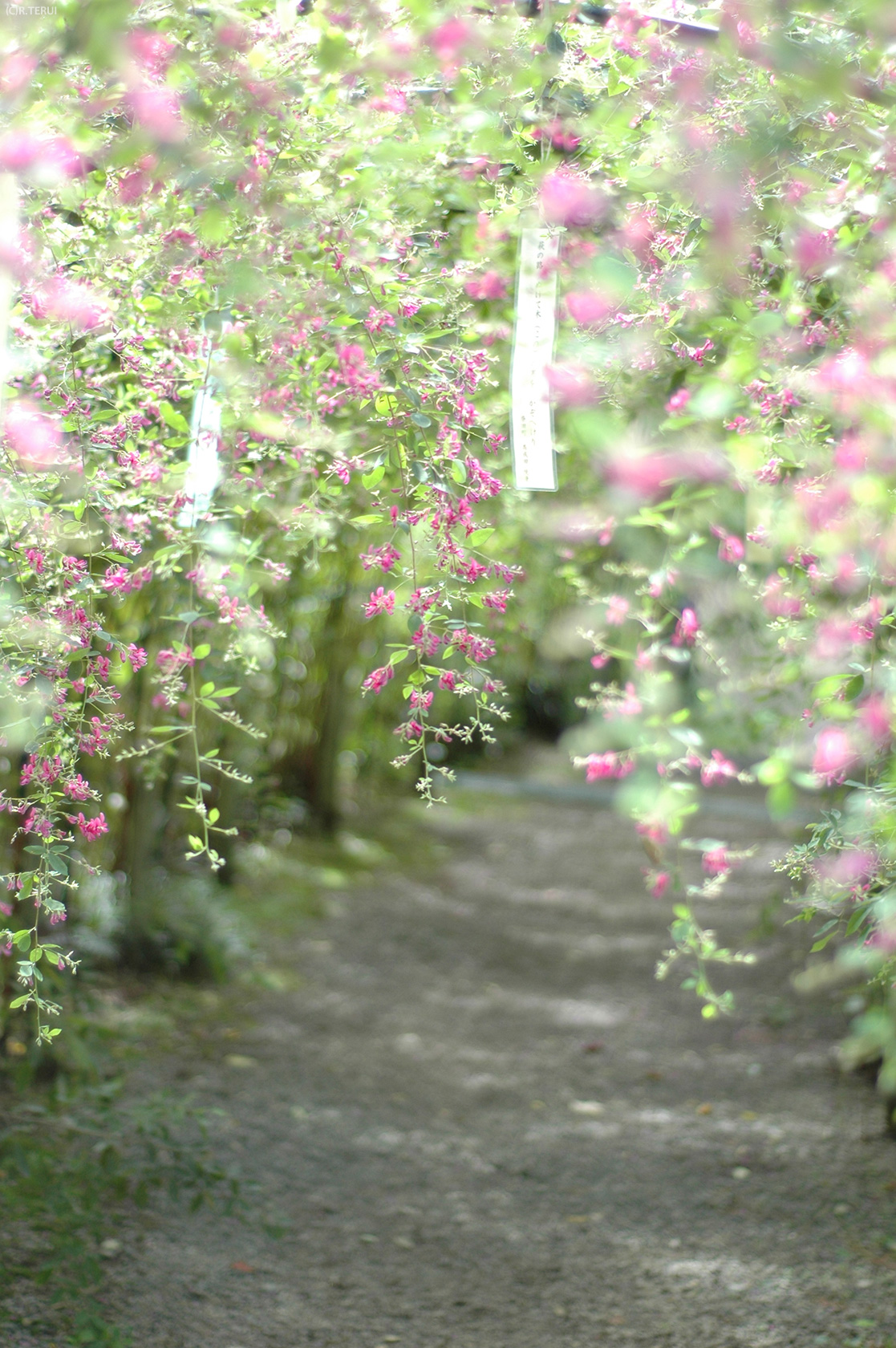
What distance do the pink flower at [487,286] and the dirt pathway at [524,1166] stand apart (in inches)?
76.7

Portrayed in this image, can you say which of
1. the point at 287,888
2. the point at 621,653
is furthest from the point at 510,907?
the point at 621,653

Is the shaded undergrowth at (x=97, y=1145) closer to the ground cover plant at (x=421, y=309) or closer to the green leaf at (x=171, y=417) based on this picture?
the ground cover plant at (x=421, y=309)

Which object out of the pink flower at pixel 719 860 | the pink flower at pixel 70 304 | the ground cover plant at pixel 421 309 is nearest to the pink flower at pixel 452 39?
the ground cover plant at pixel 421 309

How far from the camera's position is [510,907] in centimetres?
527

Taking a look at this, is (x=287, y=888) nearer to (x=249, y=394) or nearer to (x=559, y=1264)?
(x=559, y=1264)

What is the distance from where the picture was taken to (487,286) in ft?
6.83

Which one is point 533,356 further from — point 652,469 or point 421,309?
point 652,469

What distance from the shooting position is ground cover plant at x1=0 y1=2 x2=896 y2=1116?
1169 mm

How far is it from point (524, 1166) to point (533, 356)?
7.06 feet

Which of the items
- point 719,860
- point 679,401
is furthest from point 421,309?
point 719,860

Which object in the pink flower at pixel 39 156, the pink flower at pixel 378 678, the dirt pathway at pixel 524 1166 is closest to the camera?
the pink flower at pixel 39 156

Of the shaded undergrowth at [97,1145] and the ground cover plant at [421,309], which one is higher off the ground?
the ground cover plant at [421,309]

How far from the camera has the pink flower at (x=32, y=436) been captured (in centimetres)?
124

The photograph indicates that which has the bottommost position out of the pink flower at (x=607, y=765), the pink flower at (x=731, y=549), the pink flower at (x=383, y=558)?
the pink flower at (x=607, y=765)
